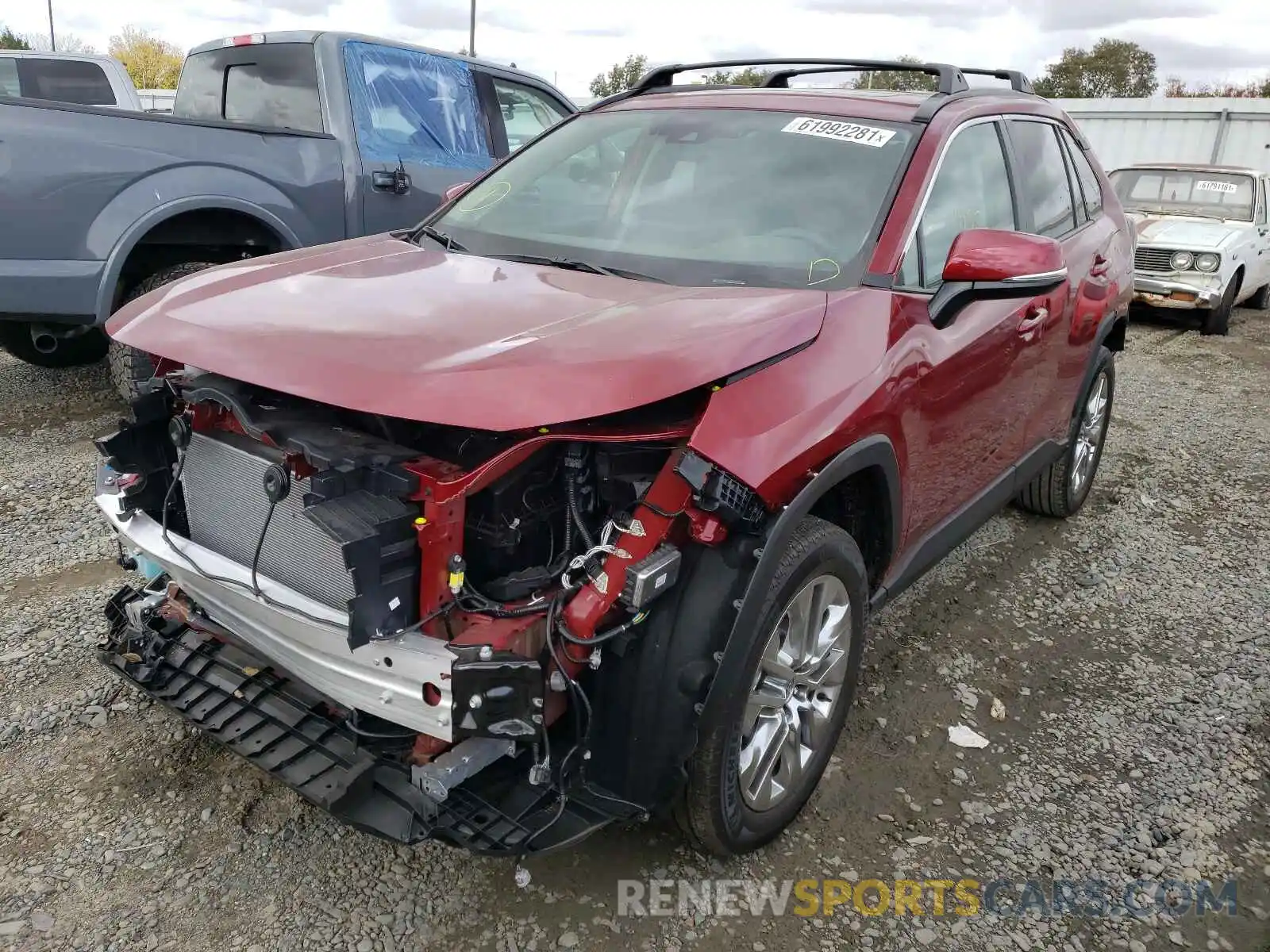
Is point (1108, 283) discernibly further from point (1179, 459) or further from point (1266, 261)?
point (1266, 261)

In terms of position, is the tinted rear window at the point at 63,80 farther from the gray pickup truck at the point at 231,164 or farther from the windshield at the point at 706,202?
the windshield at the point at 706,202

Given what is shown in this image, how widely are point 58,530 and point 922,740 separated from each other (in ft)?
11.8

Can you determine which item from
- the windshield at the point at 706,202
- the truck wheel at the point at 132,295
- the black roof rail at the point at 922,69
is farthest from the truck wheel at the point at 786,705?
the truck wheel at the point at 132,295

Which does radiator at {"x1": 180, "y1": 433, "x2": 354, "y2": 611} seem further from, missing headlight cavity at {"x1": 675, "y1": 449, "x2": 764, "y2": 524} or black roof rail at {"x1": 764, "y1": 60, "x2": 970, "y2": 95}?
black roof rail at {"x1": 764, "y1": 60, "x2": 970, "y2": 95}

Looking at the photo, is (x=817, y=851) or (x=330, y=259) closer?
(x=817, y=851)

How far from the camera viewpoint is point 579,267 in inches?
110

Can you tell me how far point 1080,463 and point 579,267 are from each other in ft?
10.1

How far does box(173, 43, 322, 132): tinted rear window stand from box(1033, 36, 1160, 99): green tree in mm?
46578

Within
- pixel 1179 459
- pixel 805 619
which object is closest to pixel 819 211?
pixel 805 619

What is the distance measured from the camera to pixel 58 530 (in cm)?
408

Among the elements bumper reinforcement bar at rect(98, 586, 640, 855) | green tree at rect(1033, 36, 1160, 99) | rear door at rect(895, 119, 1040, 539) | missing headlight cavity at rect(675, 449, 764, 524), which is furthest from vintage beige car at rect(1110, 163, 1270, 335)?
green tree at rect(1033, 36, 1160, 99)

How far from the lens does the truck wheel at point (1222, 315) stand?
32.2 ft

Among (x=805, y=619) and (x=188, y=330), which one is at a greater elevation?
(x=188, y=330)

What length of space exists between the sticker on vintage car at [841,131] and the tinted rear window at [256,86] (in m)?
3.49
